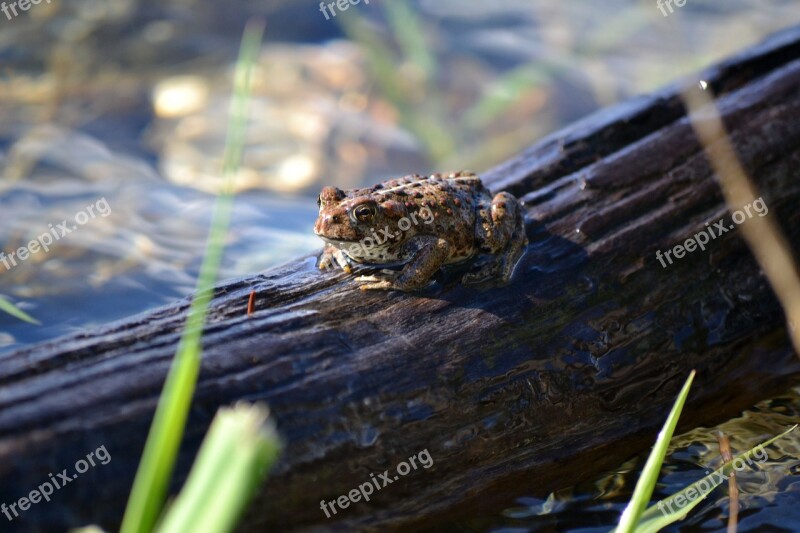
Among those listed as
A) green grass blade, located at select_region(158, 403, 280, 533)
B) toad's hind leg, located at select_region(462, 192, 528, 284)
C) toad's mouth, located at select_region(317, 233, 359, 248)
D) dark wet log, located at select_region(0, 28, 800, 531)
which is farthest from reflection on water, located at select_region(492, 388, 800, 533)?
green grass blade, located at select_region(158, 403, 280, 533)

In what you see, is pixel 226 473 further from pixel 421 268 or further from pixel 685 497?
pixel 685 497

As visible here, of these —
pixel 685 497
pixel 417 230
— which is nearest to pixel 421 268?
pixel 417 230

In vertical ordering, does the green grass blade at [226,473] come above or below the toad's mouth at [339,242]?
below

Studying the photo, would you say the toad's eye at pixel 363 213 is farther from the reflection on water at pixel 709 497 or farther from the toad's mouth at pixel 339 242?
the reflection on water at pixel 709 497

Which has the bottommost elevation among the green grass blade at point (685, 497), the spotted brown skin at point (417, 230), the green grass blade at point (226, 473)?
the green grass blade at point (685, 497)

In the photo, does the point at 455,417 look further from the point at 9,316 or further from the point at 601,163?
the point at 9,316

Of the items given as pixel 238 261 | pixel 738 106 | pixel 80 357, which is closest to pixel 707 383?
pixel 738 106

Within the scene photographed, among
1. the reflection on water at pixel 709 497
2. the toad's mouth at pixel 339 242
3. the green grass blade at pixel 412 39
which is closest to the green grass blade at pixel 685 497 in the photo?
the reflection on water at pixel 709 497
